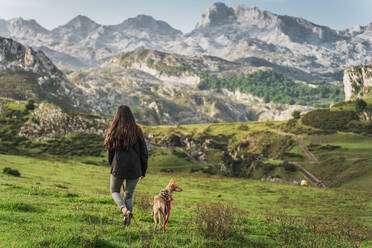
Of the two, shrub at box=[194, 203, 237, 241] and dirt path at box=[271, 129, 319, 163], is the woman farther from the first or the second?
dirt path at box=[271, 129, 319, 163]

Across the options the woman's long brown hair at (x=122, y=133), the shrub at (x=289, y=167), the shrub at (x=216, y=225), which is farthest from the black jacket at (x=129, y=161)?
the shrub at (x=289, y=167)

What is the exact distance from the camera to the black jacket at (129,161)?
42.0ft

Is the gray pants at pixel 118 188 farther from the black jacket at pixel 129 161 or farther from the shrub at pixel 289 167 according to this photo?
the shrub at pixel 289 167

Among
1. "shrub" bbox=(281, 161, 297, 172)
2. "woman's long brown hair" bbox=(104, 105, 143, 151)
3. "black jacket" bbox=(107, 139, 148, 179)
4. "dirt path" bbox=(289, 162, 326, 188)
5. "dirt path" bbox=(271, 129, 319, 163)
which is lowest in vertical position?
"dirt path" bbox=(289, 162, 326, 188)

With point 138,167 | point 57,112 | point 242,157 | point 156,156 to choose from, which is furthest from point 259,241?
point 57,112

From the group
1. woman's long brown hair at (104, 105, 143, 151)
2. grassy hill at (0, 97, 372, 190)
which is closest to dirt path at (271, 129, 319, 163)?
grassy hill at (0, 97, 372, 190)

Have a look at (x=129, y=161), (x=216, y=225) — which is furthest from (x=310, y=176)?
(x=129, y=161)

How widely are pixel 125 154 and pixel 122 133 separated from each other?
93 cm

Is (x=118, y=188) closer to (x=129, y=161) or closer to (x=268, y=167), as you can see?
(x=129, y=161)

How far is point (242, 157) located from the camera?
155m

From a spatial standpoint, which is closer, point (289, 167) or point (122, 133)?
point (122, 133)

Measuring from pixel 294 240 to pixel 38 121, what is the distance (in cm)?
16134

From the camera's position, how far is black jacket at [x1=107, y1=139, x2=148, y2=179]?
A: 12789 millimetres

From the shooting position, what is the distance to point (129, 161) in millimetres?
12867
